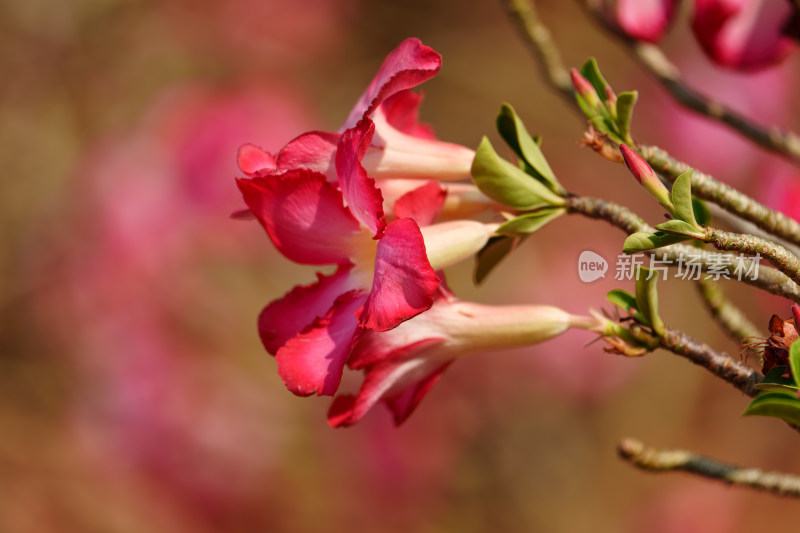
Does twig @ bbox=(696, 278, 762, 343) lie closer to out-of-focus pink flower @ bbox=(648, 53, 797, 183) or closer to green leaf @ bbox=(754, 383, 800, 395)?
green leaf @ bbox=(754, 383, 800, 395)

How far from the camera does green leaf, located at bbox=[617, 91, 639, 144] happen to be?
470 mm

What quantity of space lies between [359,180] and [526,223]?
0.12 meters

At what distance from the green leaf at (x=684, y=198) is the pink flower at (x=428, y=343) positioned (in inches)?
5.0

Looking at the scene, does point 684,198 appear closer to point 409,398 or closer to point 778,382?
point 778,382

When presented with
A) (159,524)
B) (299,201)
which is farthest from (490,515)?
(299,201)

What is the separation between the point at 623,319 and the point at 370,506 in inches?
71.6

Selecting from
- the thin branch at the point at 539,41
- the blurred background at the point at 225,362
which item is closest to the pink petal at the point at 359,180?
the thin branch at the point at 539,41

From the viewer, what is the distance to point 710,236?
39 cm

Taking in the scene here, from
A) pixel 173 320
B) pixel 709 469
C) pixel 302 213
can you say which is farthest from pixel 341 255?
pixel 173 320

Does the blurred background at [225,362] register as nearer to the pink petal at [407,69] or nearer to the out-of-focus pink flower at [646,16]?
the out-of-focus pink flower at [646,16]

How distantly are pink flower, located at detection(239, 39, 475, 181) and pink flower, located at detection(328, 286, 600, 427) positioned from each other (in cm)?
9

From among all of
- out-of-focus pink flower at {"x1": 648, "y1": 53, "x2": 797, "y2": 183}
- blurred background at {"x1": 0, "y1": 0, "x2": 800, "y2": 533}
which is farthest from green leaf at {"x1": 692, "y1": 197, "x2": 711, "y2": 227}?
out-of-focus pink flower at {"x1": 648, "y1": 53, "x2": 797, "y2": 183}

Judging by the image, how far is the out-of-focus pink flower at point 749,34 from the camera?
661 millimetres

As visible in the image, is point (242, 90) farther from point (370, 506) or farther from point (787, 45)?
point (787, 45)
